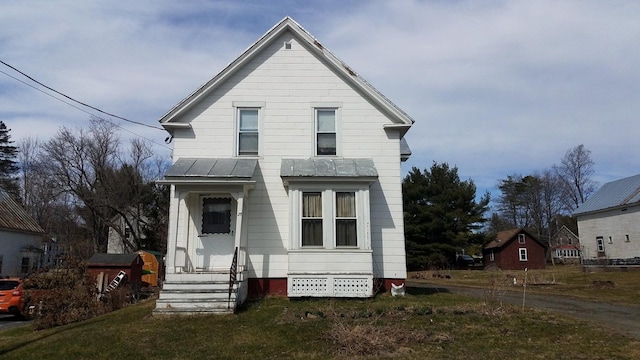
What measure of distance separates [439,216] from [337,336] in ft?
116

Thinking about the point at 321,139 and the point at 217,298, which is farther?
the point at 321,139

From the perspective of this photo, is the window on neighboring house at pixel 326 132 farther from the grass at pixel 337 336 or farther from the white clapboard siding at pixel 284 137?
the grass at pixel 337 336

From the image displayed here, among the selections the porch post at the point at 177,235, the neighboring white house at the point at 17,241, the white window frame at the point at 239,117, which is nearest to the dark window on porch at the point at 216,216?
the porch post at the point at 177,235

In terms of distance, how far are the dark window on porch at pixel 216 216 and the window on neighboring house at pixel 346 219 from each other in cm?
341

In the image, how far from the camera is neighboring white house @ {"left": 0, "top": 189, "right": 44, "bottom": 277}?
31.7m

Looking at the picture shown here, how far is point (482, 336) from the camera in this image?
8.66 m

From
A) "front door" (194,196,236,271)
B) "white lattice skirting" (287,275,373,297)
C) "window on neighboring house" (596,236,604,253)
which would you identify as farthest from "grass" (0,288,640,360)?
"window on neighboring house" (596,236,604,253)

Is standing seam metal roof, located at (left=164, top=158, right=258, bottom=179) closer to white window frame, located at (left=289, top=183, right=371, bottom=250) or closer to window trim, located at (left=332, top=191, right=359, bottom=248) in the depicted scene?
white window frame, located at (left=289, top=183, right=371, bottom=250)

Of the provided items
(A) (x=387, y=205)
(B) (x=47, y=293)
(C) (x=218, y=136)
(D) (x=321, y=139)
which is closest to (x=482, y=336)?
(A) (x=387, y=205)

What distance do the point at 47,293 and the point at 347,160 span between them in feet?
31.5

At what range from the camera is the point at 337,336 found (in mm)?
8211

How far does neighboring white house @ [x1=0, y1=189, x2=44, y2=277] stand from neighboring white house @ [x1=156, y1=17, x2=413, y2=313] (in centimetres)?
2513

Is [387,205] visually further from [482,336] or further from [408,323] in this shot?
[482,336]

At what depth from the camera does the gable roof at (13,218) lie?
32188 millimetres
